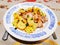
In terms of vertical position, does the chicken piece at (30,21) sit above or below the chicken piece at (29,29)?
above

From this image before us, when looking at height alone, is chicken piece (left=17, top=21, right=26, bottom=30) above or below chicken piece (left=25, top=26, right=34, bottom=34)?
above

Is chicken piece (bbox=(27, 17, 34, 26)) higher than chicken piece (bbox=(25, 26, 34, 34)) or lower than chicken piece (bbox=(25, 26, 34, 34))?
higher

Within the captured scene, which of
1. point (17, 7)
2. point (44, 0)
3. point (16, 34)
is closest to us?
point (16, 34)

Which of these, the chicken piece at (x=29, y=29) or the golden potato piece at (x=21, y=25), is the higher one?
the golden potato piece at (x=21, y=25)

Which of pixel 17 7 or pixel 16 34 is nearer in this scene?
pixel 16 34

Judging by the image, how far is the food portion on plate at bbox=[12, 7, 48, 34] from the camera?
77 cm

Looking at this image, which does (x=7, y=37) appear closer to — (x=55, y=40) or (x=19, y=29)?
(x=19, y=29)

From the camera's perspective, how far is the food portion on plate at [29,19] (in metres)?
0.77

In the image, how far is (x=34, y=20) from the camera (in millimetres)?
795

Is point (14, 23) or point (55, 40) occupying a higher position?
point (14, 23)

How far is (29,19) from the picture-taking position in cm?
80

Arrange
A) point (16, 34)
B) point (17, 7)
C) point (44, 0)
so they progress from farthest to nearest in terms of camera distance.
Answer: point (44, 0)
point (17, 7)
point (16, 34)

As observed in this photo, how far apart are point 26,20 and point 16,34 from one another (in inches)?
3.8

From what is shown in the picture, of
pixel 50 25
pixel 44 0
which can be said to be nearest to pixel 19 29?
pixel 50 25
